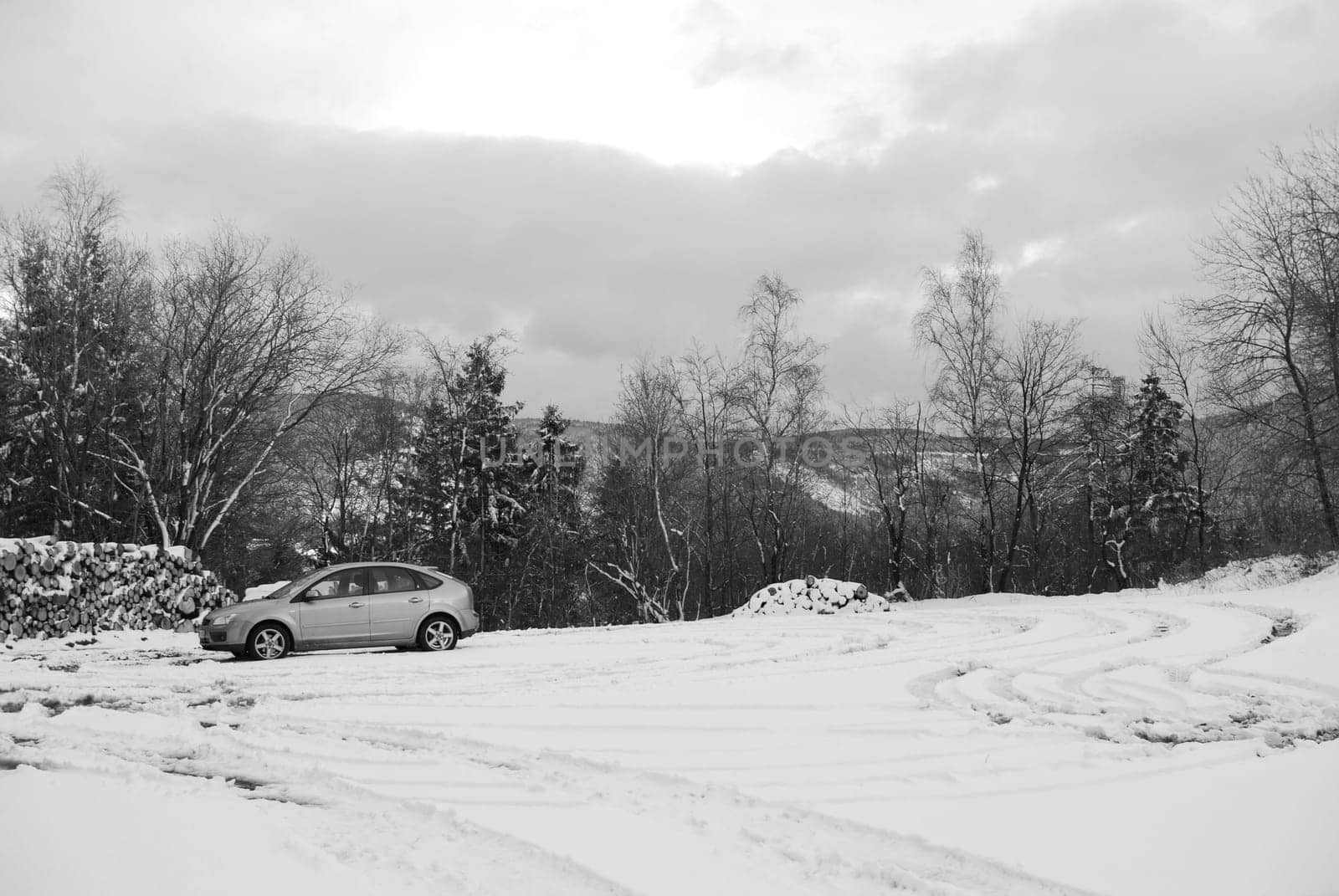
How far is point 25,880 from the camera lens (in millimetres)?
4258

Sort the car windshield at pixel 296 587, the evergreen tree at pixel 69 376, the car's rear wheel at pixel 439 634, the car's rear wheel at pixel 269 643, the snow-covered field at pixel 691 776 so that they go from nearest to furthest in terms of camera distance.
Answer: the snow-covered field at pixel 691 776 < the car's rear wheel at pixel 269 643 < the car windshield at pixel 296 587 < the car's rear wheel at pixel 439 634 < the evergreen tree at pixel 69 376

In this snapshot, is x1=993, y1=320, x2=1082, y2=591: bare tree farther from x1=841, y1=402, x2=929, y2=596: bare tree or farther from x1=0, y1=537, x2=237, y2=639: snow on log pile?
x1=0, y1=537, x2=237, y2=639: snow on log pile

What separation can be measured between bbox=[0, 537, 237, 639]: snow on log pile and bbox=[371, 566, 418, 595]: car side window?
6.89m

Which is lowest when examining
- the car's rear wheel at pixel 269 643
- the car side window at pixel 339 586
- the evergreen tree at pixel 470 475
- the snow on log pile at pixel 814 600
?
the snow on log pile at pixel 814 600

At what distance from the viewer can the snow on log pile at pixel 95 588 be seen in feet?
54.4

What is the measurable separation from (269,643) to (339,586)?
4.27 feet

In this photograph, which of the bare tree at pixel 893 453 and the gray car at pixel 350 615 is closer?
the gray car at pixel 350 615

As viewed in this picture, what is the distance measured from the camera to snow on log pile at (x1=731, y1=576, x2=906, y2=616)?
23766 mm

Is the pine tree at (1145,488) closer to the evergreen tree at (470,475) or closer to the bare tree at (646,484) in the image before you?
the bare tree at (646,484)

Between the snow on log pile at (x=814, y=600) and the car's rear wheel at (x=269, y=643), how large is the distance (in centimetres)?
1271

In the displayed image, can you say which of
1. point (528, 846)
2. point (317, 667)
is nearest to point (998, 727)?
point (528, 846)

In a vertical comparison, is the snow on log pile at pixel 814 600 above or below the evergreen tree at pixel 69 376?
below

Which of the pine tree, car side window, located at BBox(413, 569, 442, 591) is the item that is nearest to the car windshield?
car side window, located at BBox(413, 569, 442, 591)

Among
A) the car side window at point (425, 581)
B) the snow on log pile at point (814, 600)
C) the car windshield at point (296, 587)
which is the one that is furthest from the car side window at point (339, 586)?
the snow on log pile at point (814, 600)
